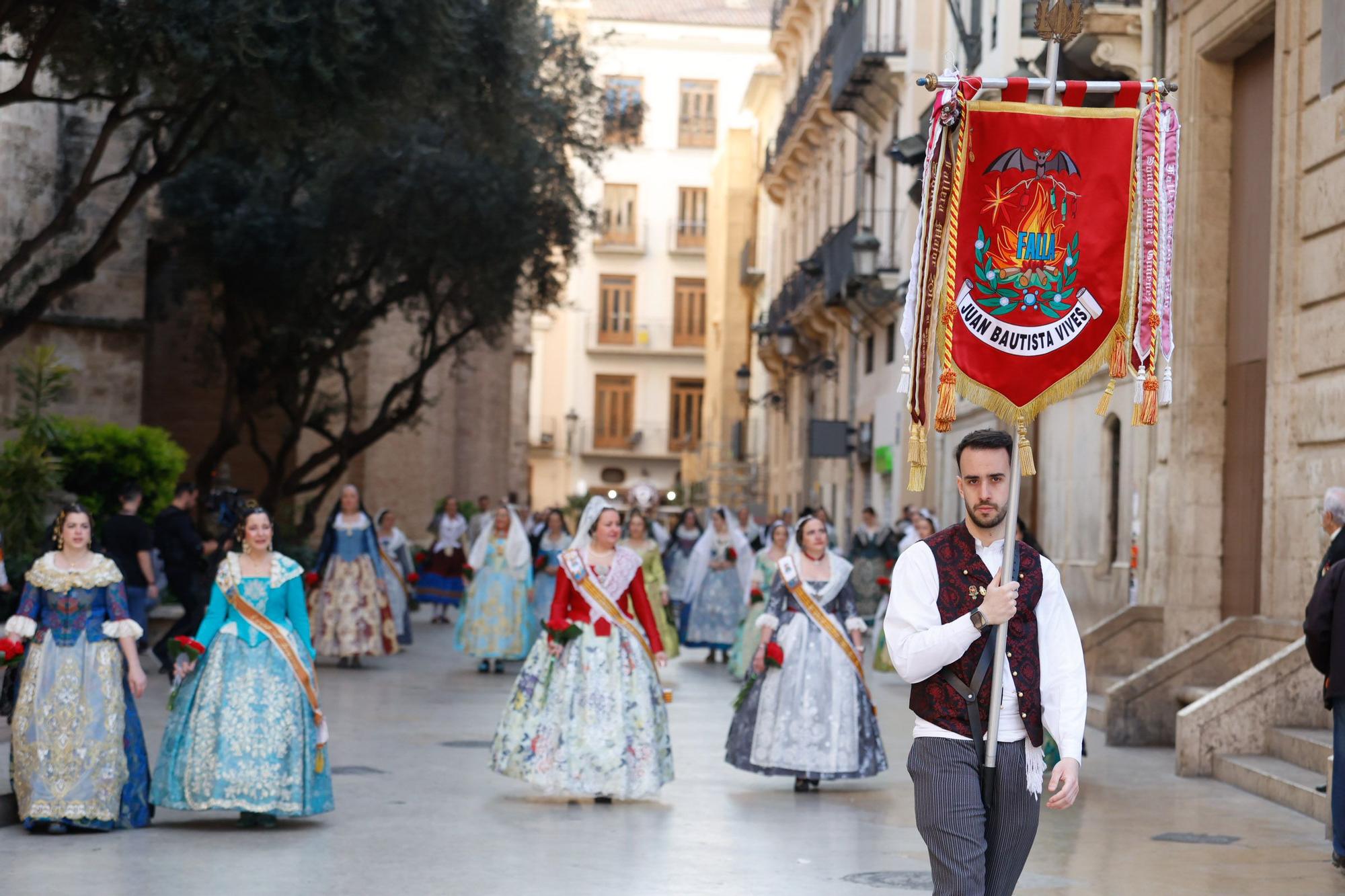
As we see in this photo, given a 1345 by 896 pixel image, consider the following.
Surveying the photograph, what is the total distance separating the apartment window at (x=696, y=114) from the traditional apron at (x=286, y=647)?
63.1 metres

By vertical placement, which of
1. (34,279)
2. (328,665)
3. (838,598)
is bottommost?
(328,665)

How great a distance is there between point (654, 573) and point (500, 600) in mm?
2190

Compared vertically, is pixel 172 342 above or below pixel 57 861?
above

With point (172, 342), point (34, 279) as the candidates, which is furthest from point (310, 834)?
point (172, 342)

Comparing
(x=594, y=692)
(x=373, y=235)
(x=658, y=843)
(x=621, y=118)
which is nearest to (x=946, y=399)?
(x=658, y=843)

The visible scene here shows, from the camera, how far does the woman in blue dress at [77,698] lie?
31.9 feet

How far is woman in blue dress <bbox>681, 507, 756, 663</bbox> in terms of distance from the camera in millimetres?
23453

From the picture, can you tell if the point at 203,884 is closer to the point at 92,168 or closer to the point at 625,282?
the point at 92,168

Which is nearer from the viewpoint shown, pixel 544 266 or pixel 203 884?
pixel 203 884

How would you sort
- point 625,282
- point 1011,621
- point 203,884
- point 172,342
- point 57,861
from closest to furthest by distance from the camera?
point 1011,621 → point 203,884 → point 57,861 → point 172,342 → point 625,282

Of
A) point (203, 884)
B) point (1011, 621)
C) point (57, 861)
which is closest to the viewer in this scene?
point (1011, 621)

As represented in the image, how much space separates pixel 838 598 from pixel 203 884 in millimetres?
5195

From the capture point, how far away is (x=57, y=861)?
8953mm

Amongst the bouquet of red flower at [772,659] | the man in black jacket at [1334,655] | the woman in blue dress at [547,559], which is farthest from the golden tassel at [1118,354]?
the woman in blue dress at [547,559]
